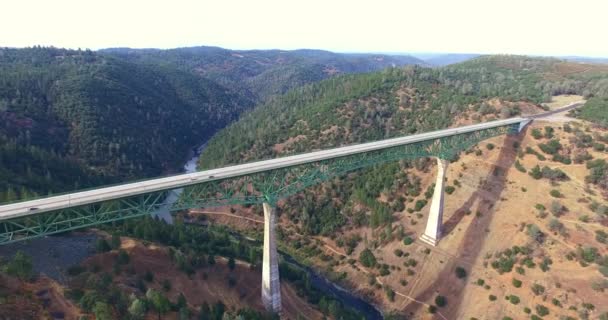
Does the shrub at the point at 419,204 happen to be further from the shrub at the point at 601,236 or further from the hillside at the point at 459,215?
the shrub at the point at 601,236

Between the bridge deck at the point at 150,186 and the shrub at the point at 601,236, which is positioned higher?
the bridge deck at the point at 150,186

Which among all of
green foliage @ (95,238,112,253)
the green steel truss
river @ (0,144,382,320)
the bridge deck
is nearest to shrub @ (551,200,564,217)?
the green steel truss

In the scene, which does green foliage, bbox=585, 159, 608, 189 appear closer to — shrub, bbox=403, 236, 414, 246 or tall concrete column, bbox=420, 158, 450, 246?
tall concrete column, bbox=420, 158, 450, 246

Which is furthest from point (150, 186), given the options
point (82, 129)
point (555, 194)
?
point (82, 129)

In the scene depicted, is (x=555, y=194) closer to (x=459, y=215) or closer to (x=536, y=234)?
(x=536, y=234)

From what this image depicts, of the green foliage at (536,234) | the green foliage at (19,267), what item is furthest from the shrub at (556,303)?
the green foliage at (19,267)

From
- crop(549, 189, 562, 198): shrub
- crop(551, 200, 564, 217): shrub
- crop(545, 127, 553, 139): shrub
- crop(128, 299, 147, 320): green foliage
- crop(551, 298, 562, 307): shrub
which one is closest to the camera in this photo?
crop(128, 299, 147, 320): green foliage

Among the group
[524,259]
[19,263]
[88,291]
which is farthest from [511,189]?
[19,263]
